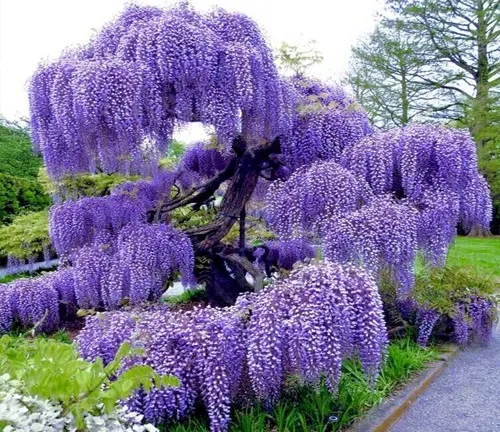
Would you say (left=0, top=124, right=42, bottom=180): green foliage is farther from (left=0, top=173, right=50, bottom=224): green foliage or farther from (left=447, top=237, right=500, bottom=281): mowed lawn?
(left=447, top=237, right=500, bottom=281): mowed lawn

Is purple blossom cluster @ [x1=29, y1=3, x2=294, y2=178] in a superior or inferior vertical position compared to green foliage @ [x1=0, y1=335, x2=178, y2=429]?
superior

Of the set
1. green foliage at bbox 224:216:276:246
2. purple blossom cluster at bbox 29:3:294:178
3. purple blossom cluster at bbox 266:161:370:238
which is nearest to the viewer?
purple blossom cluster at bbox 29:3:294:178

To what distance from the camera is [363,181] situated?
421cm

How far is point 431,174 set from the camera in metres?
4.23

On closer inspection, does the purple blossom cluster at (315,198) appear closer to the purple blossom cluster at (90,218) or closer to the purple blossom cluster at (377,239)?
the purple blossom cluster at (377,239)

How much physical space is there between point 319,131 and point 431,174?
1.00m

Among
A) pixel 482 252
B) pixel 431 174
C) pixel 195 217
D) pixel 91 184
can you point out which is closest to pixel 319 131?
pixel 431 174

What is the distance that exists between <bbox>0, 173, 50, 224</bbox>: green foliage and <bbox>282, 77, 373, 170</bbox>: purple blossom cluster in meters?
8.51

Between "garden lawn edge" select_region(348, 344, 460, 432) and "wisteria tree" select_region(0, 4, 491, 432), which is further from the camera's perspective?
"garden lawn edge" select_region(348, 344, 460, 432)

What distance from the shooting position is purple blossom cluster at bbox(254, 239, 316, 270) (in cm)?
556

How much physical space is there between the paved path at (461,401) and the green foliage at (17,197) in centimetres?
974

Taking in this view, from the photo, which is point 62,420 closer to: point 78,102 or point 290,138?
point 78,102

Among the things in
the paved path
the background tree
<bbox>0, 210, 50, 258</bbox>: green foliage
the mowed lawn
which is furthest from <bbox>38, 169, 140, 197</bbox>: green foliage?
the background tree

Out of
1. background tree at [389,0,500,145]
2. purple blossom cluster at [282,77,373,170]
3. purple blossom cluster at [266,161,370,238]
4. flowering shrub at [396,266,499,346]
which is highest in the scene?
background tree at [389,0,500,145]
